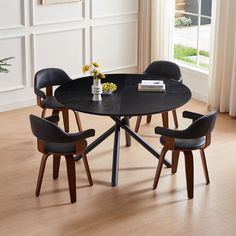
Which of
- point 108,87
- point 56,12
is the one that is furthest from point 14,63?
point 108,87

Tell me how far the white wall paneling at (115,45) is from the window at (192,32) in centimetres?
58

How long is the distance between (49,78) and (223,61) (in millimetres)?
2127

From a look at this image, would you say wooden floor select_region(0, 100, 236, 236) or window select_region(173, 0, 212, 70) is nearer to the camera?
wooden floor select_region(0, 100, 236, 236)

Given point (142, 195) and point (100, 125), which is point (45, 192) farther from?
point (100, 125)

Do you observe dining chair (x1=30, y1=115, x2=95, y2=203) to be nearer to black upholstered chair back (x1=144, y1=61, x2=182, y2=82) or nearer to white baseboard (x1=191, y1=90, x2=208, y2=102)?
black upholstered chair back (x1=144, y1=61, x2=182, y2=82)

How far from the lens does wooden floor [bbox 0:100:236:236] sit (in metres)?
4.95

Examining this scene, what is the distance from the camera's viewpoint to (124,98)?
5.80 m

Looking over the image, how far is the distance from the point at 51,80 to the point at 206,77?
7.01 feet

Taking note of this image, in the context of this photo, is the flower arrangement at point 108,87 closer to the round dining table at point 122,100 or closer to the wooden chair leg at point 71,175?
the round dining table at point 122,100

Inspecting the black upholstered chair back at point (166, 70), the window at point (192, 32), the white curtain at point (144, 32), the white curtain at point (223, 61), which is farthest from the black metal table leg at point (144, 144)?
the white curtain at point (144, 32)

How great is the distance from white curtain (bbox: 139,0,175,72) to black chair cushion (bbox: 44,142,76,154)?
10.7 feet

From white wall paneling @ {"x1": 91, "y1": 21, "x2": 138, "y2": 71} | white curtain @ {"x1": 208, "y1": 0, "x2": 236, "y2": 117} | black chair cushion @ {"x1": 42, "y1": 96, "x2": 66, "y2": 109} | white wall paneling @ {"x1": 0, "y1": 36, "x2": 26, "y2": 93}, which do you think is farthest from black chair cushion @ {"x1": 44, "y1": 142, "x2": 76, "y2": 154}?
white wall paneling @ {"x1": 91, "y1": 21, "x2": 138, "y2": 71}

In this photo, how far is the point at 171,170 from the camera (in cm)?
593

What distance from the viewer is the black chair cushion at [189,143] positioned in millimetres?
5375
